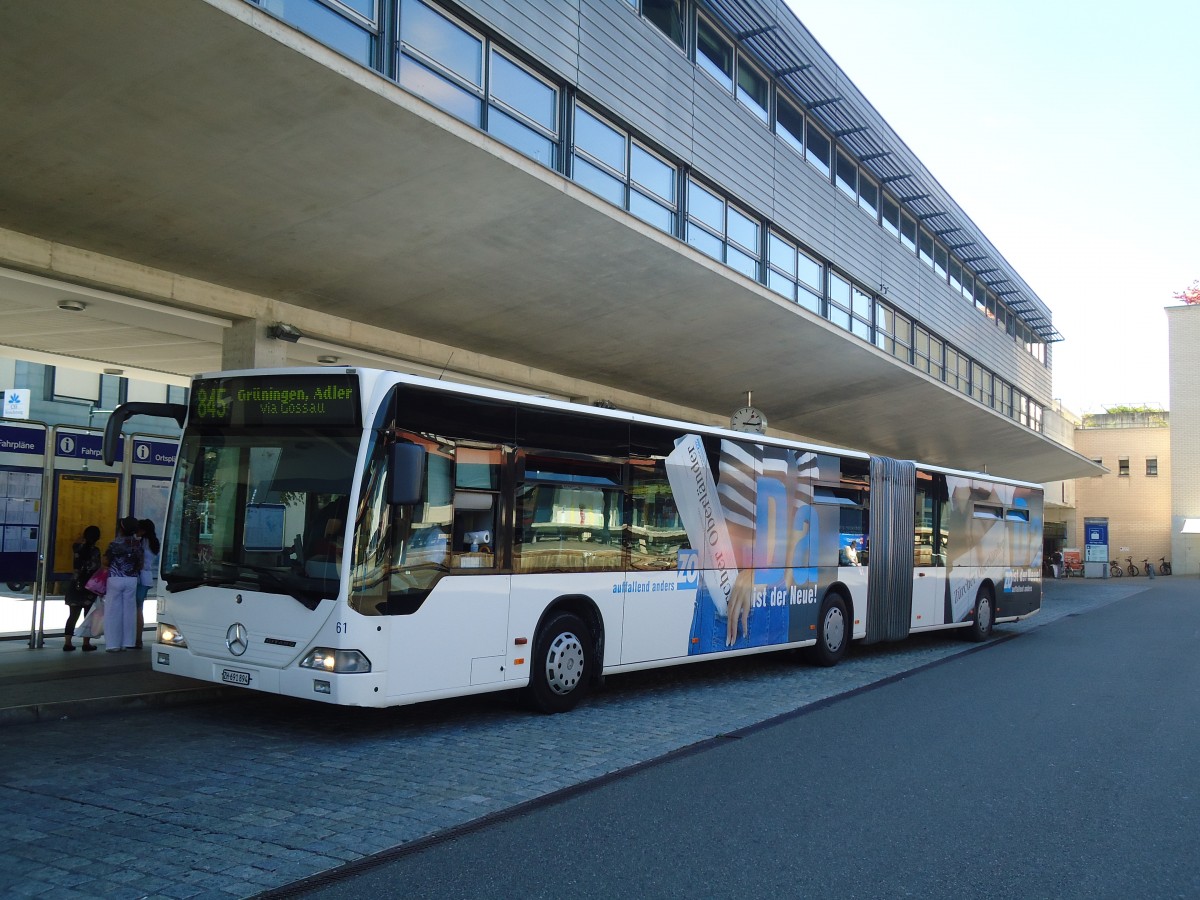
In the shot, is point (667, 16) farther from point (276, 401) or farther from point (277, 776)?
point (277, 776)

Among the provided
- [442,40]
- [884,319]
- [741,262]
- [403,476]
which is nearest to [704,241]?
[741,262]

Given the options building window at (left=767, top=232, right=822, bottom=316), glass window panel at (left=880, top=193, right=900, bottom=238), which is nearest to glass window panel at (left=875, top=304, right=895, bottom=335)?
glass window panel at (left=880, top=193, right=900, bottom=238)

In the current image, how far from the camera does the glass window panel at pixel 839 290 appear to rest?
23766mm

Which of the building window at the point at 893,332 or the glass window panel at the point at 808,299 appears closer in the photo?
the glass window panel at the point at 808,299

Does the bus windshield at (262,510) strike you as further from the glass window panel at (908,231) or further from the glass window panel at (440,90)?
the glass window panel at (908,231)

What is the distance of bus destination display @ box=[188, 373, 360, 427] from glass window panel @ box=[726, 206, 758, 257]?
1232cm

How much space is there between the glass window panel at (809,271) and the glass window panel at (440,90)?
11.1m

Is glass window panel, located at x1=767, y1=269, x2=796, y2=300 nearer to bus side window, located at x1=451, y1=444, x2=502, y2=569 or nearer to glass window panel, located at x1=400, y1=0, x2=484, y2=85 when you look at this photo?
glass window panel, located at x1=400, y1=0, x2=484, y2=85

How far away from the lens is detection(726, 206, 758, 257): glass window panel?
19031mm

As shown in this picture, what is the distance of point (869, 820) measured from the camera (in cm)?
600

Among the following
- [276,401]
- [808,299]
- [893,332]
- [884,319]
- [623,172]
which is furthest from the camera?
[893,332]

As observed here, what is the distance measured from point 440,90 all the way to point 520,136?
5.37ft

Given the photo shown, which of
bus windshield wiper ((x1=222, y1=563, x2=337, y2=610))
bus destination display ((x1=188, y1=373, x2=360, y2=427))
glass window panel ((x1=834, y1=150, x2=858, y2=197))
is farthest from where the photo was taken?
glass window panel ((x1=834, y1=150, x2=858, y2=197))

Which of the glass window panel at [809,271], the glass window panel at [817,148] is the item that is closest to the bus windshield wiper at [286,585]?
the glass window panel at [809,271]
